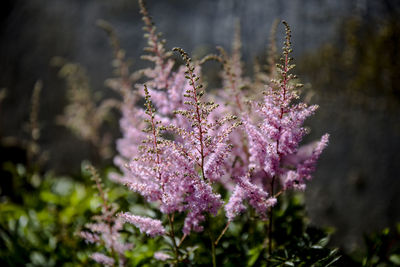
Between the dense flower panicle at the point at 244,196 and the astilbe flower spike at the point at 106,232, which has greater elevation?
the dense flower panicle at the point at 244,196

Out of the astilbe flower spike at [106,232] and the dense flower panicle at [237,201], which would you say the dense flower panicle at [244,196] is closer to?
the dense flower panicle at [237,201]

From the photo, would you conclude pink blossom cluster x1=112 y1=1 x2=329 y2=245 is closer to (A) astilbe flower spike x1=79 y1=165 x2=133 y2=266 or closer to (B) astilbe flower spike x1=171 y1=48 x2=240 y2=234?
(B) astilbe flower spike x1=171 y1=48 x2=240 y2=234

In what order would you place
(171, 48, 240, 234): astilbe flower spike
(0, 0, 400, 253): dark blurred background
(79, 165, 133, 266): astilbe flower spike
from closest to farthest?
(171, 48, 240, 234): astilbe flower spike
(79, 165, 133, 266): astilbe flower spike
(0, 0, 400, 253): dark blurred background

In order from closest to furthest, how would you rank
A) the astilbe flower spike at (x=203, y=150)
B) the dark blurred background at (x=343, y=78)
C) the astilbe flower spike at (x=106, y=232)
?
the astilbe flower spike at (x=203, y=150) < the astilbe flower spike at (x=106, y=232) < the dark blurred background at (x=343, y=78)

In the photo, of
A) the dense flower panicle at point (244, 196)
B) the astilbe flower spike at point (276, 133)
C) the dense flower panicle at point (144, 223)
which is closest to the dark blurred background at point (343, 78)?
the astilbe flower spike at point (276, 133)

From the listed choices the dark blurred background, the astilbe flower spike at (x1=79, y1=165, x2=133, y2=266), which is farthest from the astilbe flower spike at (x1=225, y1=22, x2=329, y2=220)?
the dark blurred background

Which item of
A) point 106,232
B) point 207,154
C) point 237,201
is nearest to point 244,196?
point 237,201

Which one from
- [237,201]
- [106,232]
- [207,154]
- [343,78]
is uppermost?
[343,78]

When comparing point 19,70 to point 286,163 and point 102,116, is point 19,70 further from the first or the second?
point 286,163

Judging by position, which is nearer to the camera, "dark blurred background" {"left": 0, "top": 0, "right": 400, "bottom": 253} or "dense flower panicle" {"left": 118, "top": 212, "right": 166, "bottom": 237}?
"dense flower panicle" {"left": 118, "top": 212, "right": 166, "bottom": 237}

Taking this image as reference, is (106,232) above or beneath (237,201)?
beneath

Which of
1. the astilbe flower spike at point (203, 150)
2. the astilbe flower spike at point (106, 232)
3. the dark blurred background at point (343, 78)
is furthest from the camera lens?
the dark blurred background at point (343, 78)

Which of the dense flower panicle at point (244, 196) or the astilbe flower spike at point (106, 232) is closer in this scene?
the dense flower panicle at point (244, 196)

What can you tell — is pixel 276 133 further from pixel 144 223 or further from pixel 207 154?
pixel 144 223
